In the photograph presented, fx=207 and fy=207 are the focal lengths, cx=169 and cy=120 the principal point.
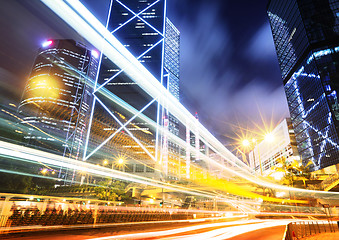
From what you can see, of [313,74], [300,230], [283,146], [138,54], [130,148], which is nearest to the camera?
[300,230]

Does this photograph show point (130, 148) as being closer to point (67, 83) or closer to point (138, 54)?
point (138, 54)

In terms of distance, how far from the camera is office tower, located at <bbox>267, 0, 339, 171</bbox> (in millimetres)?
60656

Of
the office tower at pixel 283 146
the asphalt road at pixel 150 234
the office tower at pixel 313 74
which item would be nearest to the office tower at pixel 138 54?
the office tower at pixel 283 146

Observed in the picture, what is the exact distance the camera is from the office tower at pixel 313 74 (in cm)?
6066

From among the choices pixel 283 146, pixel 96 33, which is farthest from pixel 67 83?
pixel 283 146

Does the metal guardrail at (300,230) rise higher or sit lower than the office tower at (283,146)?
lower

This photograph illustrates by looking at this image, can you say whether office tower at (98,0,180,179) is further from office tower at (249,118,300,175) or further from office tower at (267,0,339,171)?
office tower at (267,0,339,171)

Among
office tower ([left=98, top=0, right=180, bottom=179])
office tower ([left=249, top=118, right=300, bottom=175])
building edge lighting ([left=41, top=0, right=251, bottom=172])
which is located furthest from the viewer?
office tower ([left=249, top=118, right=300, bottom=175])

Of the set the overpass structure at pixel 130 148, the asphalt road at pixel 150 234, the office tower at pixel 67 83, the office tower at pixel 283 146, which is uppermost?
the office tower at pixel 67 83

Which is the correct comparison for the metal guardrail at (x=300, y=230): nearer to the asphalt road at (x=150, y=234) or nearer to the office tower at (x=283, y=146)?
the asphalt road at (x=150, y=234)

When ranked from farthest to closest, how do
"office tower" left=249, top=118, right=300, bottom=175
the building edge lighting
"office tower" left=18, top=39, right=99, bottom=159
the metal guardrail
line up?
1. "office tower" left=249, top=118, right=300, bottom=175
2. "office tower" left=18, top=39, right=99, bottom=159
3. the building edge lighting
4. the metal guardrail

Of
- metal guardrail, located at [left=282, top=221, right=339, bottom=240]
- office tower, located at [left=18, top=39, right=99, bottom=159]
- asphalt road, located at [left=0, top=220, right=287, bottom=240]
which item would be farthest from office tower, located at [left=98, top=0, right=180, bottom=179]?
asphalt road, located at [left=0, top=220, right=287, bottom=240]

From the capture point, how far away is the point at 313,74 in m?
67.9

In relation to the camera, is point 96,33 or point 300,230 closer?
point 300,230
